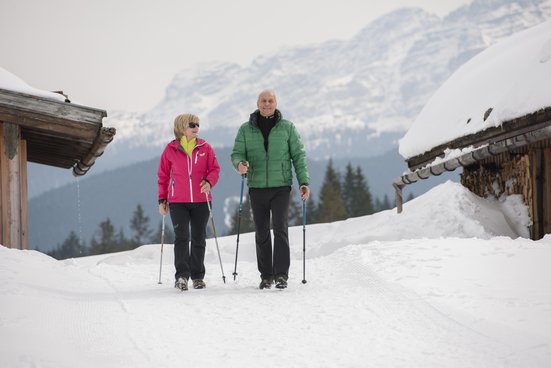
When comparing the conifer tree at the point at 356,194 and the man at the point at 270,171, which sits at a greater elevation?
the conifer tree at the point at 356,194

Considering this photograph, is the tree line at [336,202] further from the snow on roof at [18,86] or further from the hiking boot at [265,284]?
the hiking boot at [265,284]

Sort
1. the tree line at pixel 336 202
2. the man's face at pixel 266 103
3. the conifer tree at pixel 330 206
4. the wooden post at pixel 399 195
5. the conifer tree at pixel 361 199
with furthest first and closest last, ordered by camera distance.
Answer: the conifer tree at pixel 361 199 < the tree line at pixel 336 202 < the conifer tree at pixel 330 206 < the wooden post at pixel 399 195 < the man's face at pixel 266 103

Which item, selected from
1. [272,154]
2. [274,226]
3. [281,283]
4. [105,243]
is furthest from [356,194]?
[281,283]

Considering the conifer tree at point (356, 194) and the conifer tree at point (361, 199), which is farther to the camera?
the conifer tree at point (356, 194)

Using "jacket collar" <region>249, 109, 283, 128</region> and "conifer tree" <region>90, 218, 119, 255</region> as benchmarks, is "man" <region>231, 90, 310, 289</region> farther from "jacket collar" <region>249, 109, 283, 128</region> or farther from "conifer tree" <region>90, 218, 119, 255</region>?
"conifer tree" <region>90, 218, 119, 255</region>

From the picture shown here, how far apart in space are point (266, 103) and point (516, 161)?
7.18 m

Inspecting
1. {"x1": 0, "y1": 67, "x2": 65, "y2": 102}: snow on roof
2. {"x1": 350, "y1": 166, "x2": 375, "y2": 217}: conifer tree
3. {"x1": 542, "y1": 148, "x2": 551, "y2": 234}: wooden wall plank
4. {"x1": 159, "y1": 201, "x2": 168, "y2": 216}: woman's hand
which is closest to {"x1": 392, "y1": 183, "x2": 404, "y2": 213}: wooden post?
{"x1": 542, "y1": 148, "x2": 551, "y2": 234}: wooden wall plank

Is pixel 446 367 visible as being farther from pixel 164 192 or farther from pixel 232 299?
pixel 164 192

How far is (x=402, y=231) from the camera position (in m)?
12.8

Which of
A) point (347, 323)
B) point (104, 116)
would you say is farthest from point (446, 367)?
point (104, 116)

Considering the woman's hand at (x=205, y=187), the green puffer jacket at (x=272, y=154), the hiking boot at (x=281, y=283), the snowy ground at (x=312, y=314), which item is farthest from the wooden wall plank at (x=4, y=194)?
the hiking boot at (x=281, y=283)

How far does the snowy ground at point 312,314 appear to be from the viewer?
3.87 m

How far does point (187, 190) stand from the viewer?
265 inches

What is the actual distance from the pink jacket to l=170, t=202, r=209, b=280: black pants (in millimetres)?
111
